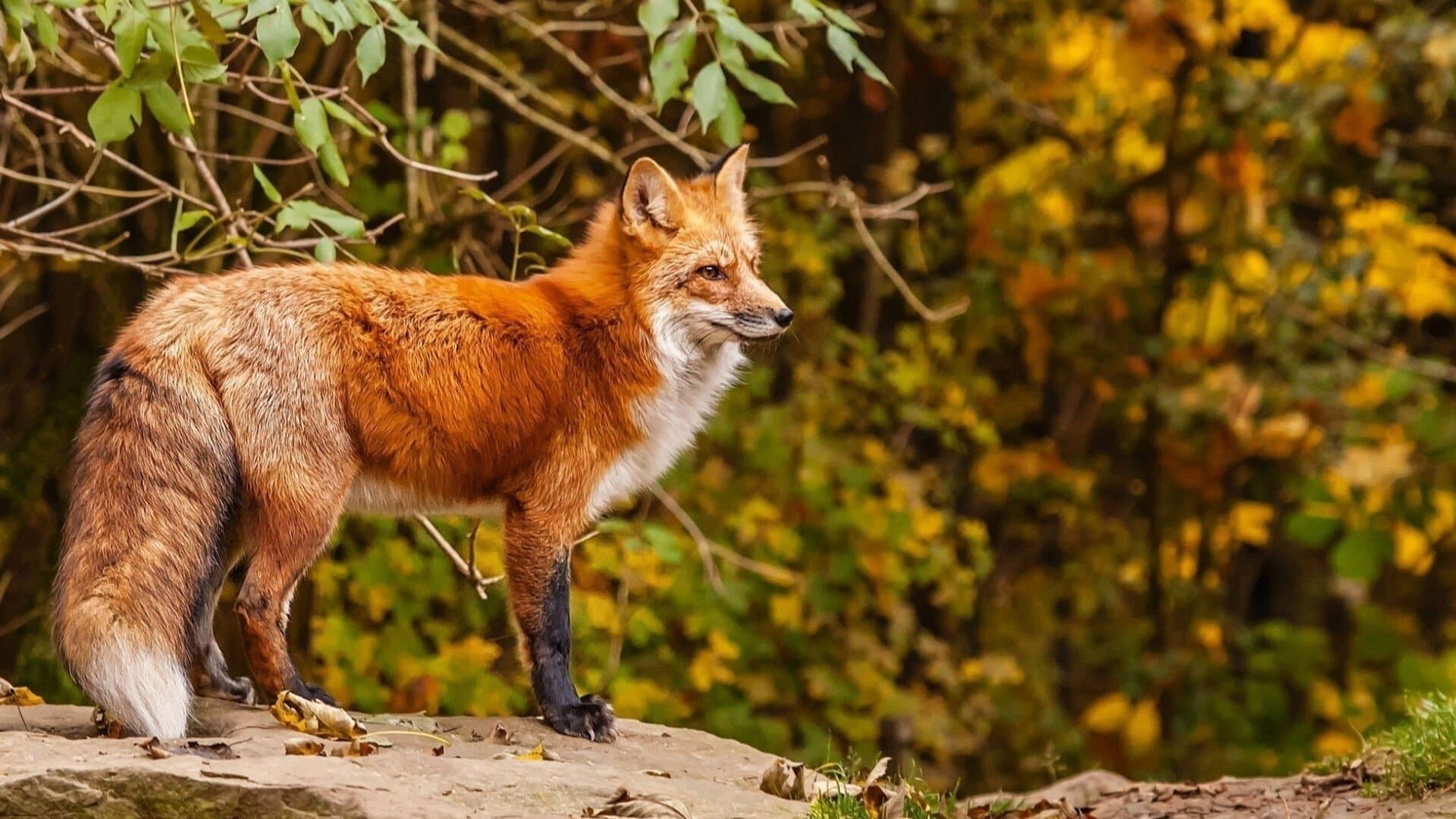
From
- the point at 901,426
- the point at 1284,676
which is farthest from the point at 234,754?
the point at 1284,676

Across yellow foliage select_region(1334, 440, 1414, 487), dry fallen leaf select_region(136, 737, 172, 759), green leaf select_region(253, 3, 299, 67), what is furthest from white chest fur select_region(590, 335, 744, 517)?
yellow foliage select_region(1334, 440, 1414, 487)

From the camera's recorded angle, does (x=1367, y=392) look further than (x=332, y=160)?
Yes

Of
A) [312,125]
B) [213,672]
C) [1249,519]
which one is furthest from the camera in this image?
[1249,519]

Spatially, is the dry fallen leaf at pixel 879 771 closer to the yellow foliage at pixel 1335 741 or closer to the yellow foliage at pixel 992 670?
the yellow foliage at pixel 992 670

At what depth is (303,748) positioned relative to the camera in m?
4.33

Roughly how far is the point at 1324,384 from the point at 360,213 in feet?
19.6

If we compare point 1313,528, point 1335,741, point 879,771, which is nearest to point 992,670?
point 1313,528

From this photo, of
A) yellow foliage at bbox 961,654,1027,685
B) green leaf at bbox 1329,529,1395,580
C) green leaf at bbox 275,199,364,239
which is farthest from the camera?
green leaf at bbox 1329,529,1395,580

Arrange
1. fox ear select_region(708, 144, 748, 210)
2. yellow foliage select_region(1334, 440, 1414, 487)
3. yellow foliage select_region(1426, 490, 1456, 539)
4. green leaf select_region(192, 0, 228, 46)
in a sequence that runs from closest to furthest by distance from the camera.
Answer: green leaf select_region(192, 0, 228, 46)
fox ear select_region(708, 144, 748, 210)
yellow foliage select_region(1334, 440, 1414, 487)
yellow foliage select_region(1426, 490, 1456, 539)

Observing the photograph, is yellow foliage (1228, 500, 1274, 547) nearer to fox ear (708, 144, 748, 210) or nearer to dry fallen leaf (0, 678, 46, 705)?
fox ear (708, 144, 748, 210)

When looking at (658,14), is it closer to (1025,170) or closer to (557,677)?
(557,677)

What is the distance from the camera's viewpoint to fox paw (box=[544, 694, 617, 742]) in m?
5.02

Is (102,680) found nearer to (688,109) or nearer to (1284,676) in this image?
(688,109)

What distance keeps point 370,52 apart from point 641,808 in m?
2.05
